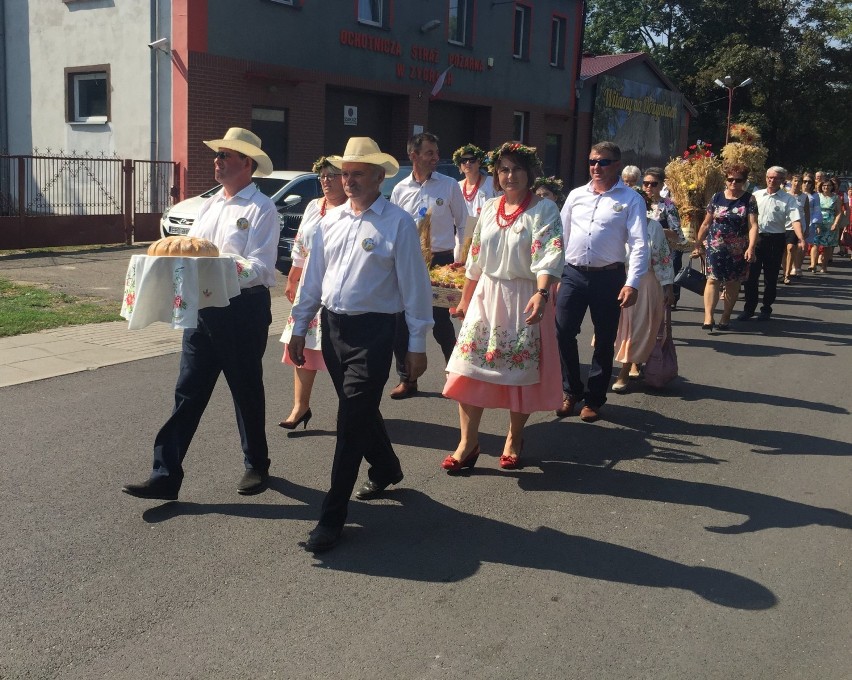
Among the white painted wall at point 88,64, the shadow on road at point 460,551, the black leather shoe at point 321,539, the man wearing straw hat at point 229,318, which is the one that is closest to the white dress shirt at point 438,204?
the man wearing straw hat at point 229,318

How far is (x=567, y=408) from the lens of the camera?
7.04m

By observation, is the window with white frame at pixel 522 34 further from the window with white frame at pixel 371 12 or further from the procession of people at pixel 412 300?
the procession of people at pixel 412 300

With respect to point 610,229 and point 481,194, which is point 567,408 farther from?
point 481,194

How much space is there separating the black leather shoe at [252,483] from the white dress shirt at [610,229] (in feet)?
9.27

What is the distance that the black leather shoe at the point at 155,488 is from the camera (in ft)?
15.5

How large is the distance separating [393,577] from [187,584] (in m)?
0.87

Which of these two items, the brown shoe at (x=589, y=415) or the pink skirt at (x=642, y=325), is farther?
the pink skirt at (x=642, y=325)

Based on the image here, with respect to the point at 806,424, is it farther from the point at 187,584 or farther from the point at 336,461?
the point at 187,584

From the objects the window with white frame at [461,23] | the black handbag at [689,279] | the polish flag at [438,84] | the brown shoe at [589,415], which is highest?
the window with white frame at [461,23]

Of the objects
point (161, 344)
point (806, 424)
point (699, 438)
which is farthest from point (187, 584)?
point (161, 344)

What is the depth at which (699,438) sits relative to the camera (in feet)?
21.6

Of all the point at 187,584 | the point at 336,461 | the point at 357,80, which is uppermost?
the point at 357,80

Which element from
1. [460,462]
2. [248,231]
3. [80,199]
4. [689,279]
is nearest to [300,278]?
[248,231]

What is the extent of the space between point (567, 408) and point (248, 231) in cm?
314
